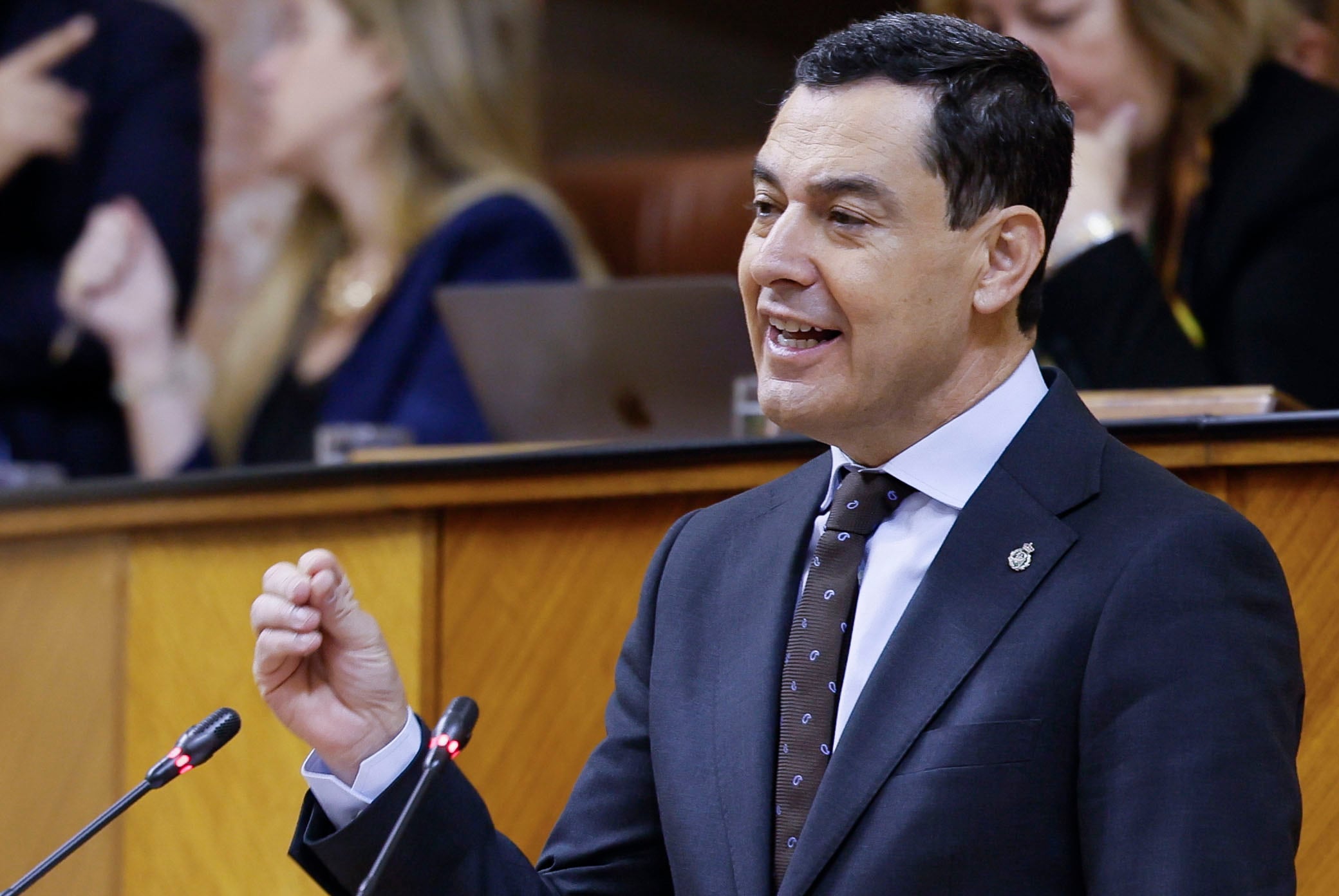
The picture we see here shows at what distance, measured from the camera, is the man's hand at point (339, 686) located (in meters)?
1.34

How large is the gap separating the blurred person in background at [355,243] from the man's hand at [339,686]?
218cm

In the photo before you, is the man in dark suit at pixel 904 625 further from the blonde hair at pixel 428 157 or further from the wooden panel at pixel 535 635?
the blonde hair at pixel 428 157

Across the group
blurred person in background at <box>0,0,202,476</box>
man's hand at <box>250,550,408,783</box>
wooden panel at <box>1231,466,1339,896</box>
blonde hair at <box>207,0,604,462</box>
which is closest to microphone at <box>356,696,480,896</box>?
man's hand at <box>250,550,408,783</box>

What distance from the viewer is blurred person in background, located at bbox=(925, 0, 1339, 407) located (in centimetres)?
232

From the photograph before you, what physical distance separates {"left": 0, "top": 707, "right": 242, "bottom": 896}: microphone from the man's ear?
67 cm

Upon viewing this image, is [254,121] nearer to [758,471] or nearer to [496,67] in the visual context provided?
[496,67]

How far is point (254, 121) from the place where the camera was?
4.44m

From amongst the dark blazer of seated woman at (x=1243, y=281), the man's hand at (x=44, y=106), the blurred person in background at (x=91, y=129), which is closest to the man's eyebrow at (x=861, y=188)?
the dark blazer of seated woman at (x=1243, y=281)

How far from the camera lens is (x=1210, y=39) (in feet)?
9.91

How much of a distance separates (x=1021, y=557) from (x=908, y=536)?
0.12 m

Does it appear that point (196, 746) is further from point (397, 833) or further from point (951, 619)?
point (951, 619)

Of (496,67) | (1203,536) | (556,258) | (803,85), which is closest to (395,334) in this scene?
(556,258)

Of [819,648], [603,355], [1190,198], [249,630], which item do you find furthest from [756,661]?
[1190,198]

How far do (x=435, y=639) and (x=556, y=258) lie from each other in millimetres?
1895
